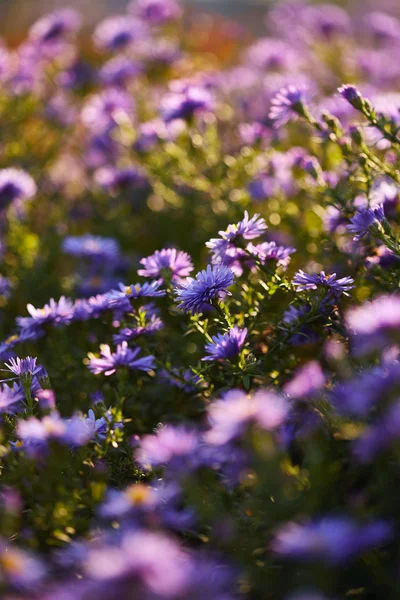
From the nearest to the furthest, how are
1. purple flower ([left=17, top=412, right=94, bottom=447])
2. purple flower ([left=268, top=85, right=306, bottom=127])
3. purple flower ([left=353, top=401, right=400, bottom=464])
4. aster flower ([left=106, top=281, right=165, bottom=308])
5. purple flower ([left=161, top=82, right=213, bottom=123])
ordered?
purple flower ([left=353, top=401, right=400, bottom=464]) → purple flower ([left=17, top=412, right=94, bottom=447]) → aster flower ([left=106, top=281, right=165, bottom=308]) → purple flower ([left=268, top=85, right=306, bottom=127]) → purple flower ([left=161, top=82, right=213, bottom=123])

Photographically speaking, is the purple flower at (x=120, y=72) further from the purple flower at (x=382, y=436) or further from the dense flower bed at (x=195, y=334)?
the purple flower at (x=382, y=436)

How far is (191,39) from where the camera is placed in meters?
3.40

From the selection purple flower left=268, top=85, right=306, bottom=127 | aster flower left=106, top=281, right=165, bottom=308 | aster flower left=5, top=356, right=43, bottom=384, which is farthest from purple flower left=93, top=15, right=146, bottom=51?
aster flower left=5, top=356, right=43, bottom=384

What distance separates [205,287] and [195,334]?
0.54 m

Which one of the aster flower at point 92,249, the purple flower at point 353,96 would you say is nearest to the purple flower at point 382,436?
the purple flower at point 353,96

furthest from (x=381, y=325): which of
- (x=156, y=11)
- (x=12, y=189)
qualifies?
(x=156, y=11)

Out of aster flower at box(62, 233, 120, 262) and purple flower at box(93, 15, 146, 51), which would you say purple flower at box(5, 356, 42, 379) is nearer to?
aster flower at box(62, 233, 120, 262)

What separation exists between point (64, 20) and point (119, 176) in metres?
0.89

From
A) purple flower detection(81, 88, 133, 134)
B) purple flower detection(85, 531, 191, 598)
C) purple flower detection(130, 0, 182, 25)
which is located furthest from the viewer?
purple flower detection(130, 0, 182, 25)

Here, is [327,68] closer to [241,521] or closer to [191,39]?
[191,39]

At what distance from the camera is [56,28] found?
2.98 m

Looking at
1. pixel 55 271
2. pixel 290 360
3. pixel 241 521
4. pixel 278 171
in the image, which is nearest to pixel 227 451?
pixel 241 521

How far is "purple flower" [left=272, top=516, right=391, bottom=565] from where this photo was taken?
2.69ft

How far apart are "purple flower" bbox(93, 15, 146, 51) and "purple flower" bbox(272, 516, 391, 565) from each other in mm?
2599
